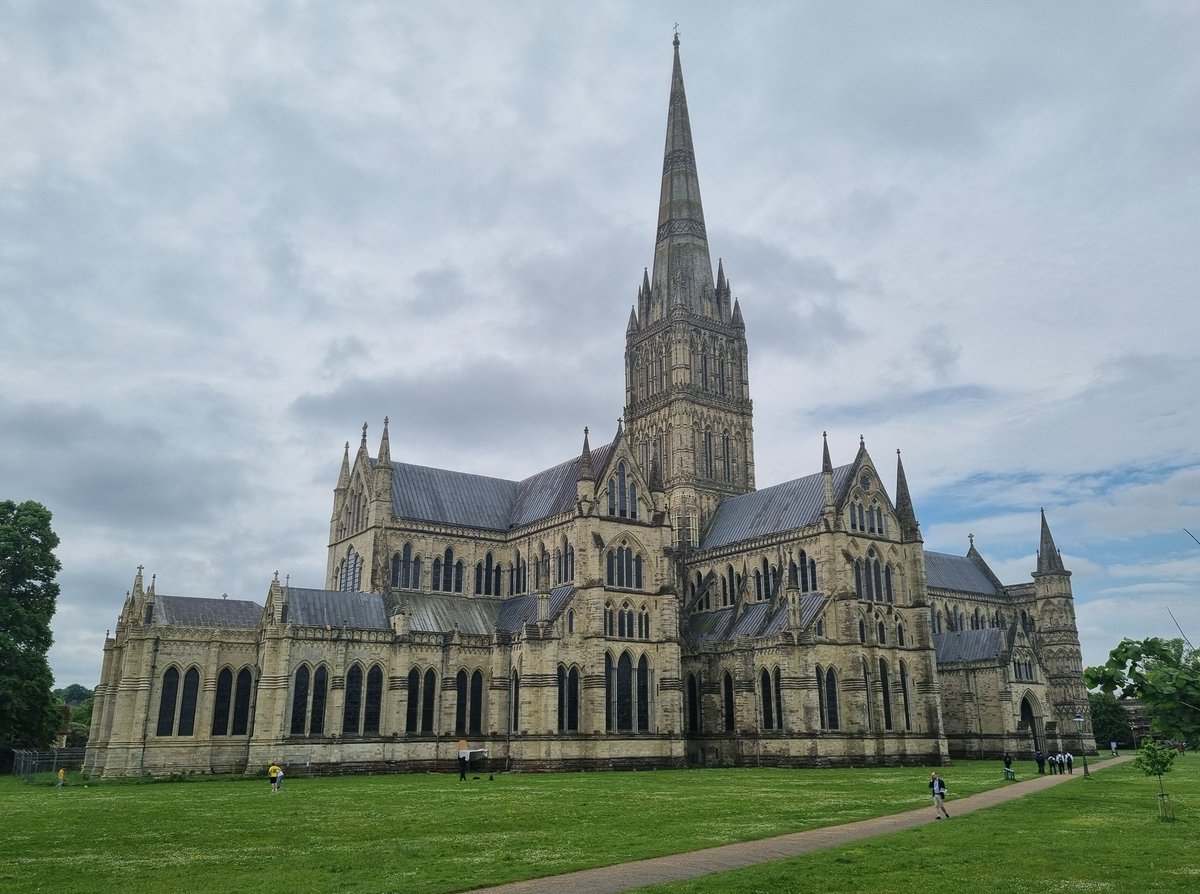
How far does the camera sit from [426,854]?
22609 millimetres

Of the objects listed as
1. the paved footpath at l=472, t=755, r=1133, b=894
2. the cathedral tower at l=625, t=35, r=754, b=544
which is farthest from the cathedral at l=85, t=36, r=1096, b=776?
the paved footpath at l=472, t=755, r=1133, b=894

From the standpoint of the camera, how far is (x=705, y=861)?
70.3 ft

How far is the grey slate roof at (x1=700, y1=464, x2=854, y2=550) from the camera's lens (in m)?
74.8

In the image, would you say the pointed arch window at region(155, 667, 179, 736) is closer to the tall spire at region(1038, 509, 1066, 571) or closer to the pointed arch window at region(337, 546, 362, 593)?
the pointed arch window at region(337, 546, 362, 593)

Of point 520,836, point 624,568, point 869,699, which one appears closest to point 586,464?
point 624,568

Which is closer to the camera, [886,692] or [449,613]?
[449,613]

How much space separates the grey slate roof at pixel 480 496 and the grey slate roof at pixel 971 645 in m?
33.0

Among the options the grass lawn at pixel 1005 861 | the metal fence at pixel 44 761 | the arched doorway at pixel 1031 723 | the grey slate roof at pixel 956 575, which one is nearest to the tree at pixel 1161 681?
the grass lawn at pixel 1005 861

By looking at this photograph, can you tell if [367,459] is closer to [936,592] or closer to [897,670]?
[897,670]

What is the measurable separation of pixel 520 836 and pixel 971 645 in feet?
218

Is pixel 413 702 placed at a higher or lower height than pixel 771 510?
lower

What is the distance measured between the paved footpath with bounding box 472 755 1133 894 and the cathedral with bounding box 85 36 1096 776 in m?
35.5

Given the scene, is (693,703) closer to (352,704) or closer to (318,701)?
(352,704)

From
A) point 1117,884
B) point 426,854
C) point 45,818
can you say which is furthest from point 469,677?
point 1117,884
